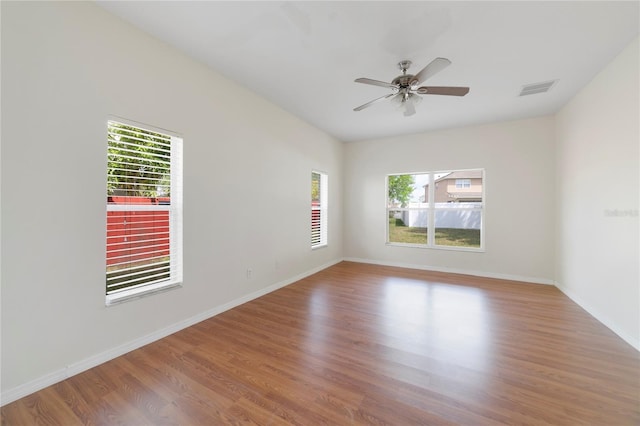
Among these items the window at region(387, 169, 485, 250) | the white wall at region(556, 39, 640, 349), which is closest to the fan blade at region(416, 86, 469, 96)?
the white wall at region(556, 39, 640, 349)

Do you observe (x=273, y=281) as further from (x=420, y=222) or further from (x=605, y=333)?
(x=605, y=333)

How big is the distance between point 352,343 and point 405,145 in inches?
168

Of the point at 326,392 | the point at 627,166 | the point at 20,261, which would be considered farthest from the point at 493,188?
the point at 20,261

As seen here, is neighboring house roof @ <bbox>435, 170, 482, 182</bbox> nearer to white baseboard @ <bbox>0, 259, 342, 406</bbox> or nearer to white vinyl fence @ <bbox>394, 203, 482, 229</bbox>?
white vinyl fence @ <bbox>394, 203, 482, 229</bbox>

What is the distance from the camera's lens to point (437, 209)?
514 cm

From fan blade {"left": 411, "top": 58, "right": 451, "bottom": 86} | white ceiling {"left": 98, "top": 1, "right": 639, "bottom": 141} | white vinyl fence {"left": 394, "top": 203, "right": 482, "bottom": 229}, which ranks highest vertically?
white ceiling {"left": 98, "top": 1, "right": 639, "bottom": 141}

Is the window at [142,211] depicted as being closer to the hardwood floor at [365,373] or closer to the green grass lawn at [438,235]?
the hardwood floor at [365,373]

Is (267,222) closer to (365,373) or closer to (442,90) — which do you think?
(365,373)

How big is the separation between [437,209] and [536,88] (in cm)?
248

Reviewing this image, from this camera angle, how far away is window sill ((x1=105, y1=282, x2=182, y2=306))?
2.11 meters

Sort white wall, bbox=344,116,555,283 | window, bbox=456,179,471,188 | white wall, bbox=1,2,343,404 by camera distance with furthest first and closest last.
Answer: window, bbox=456,179,471,188
white wall, bbox=344,116,555,283
white wall, bbox=1,2,343,404

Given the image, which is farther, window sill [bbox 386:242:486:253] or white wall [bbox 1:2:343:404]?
window sill [bbox 386:242:486:253]

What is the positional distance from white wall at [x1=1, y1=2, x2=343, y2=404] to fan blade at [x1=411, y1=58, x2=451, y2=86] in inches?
83.7

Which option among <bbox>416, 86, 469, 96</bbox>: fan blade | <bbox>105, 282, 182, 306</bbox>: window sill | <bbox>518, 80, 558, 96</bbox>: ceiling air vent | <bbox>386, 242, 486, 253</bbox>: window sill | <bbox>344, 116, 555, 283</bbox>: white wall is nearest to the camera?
<bbox>105, 282, 182, 306</bbox>: window sill
